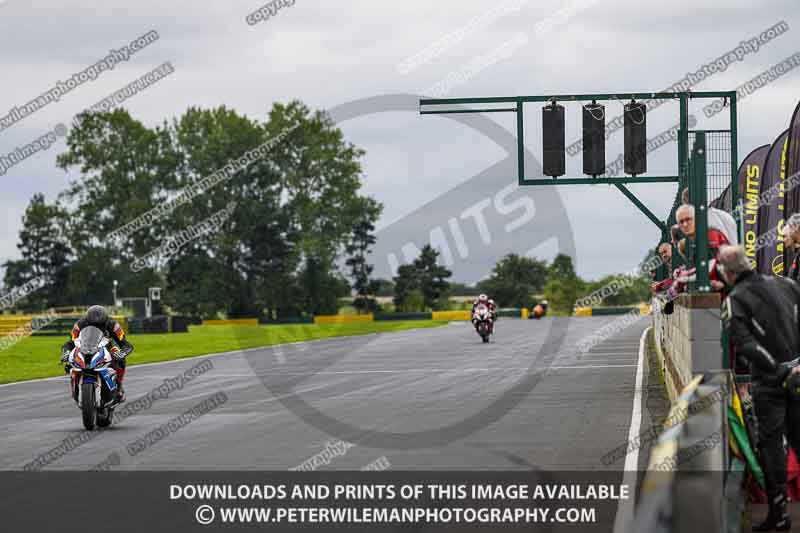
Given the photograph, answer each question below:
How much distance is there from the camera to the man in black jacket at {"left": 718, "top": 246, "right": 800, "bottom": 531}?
751 cm

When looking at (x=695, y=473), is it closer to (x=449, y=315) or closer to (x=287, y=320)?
(x=287, y=320)

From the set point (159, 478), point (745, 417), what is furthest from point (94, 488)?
point (745, 417)

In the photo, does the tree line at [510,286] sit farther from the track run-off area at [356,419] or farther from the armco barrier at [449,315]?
the track run-off area at [356,419]

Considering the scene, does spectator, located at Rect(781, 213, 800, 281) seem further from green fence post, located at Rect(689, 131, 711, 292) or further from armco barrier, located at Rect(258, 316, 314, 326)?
armco barrier, located at Rect(258, 316, 314, 326)

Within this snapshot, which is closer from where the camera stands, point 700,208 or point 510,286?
point 700,208

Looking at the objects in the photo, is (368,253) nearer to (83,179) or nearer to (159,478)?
(83,179)

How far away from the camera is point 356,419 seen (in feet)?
48.3

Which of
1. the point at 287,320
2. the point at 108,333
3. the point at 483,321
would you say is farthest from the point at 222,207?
the point at 108,333

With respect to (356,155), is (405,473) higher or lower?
lower

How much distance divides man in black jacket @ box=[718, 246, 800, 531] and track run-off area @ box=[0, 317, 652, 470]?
2.41m

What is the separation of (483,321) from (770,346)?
1268 inches

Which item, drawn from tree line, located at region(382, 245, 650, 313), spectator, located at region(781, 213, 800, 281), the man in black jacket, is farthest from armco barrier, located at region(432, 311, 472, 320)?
the man in black jacket

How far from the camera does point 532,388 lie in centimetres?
1934

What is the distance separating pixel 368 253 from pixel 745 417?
101 metres
